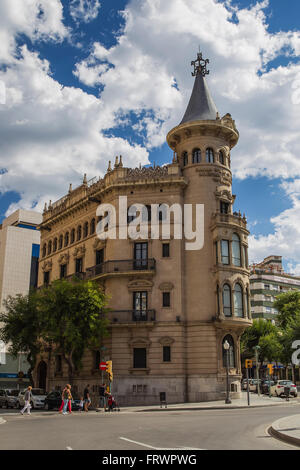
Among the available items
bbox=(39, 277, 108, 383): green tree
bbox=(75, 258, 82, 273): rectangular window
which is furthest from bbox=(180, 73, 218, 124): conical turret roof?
bbox=(39, 277, 108, 383): green tree

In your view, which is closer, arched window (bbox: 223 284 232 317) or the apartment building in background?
arched window (bbox: 223 284 232 317)

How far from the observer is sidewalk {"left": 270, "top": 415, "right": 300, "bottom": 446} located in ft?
46.2

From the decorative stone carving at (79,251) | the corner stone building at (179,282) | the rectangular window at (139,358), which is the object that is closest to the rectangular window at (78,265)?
the decorative stone carving at (79,251)

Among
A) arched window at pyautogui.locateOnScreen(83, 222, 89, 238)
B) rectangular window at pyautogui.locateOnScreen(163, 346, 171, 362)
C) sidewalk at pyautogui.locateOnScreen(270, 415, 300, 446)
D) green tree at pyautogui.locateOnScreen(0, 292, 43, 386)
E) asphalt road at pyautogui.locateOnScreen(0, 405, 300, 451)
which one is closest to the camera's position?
asphalt road at pyautogui.locateOnScreen(0, 405, 300, 451)

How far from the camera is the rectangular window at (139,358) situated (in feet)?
132

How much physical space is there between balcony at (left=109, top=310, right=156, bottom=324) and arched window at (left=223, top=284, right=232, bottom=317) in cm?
590

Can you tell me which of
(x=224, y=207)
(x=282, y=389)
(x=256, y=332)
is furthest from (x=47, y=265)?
(x=256, y=332)

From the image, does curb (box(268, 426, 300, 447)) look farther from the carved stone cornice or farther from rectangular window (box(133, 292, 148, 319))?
the carved stone cornice

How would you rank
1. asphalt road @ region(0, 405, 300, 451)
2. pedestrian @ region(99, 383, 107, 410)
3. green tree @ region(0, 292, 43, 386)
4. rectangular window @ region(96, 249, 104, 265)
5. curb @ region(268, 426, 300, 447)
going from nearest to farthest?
asphalt road @ region(0, 405, 300, 451) → curb @ region(268, 426, 300, 447) → pedestrian @ region(99, 383, 107, 410) → green tree @ region(0, 292, 43, 386) → rectangular window @ region(96, 249, 104, 265)

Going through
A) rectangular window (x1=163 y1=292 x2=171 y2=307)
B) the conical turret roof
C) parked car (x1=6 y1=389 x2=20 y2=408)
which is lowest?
parked car (x1=6 y1=389 x2=20 y2=408)

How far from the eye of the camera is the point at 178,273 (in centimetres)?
4144

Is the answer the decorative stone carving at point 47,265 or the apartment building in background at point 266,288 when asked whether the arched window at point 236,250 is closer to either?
the decorative stone carving at point 47,265

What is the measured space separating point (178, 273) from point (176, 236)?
321 cm

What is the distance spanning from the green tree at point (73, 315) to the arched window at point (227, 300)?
32.4 ft
